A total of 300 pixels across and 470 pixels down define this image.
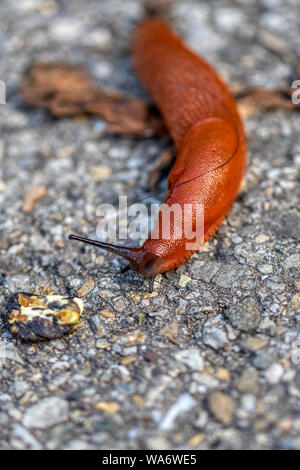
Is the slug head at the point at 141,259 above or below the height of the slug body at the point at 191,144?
below

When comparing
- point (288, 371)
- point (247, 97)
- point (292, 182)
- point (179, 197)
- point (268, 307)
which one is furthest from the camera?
point (247, 97)

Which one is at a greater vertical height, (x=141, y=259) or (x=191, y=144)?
(x=191, y=144)

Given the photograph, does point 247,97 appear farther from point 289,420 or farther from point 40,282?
point 289,420

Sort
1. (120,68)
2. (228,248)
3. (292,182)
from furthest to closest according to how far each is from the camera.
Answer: (120,68) → (292,182) → (228,248)

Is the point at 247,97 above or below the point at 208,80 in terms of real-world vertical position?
below

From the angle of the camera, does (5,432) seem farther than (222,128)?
No

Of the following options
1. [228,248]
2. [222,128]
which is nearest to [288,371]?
[228,248]

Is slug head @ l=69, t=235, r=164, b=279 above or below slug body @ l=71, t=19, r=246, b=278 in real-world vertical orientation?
below

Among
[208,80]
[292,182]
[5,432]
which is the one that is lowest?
[5,432]
